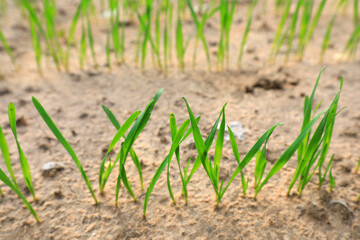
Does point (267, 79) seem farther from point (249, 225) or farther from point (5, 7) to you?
point (5, 7)

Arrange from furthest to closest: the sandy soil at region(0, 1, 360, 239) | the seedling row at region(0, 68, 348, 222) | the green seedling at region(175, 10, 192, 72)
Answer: the green seedling at region(175, 10, 192, 72), the sandy soil at region(0, 1, 360, 239), the seedling row at region(0, 68, 348, 222)

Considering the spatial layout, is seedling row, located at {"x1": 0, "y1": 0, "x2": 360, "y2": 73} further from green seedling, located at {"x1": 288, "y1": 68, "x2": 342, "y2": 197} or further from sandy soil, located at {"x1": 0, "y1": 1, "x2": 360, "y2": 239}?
green seedling, located at {"x1": 288, "y1": 68, "x2": 342, "y2": 197}

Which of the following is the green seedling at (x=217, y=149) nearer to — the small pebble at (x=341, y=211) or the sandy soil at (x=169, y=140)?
the sandy soil at (x=169, y=140)

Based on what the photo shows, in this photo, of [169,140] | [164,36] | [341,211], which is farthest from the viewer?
[164,36]

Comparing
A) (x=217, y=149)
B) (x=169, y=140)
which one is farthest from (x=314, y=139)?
(x=169, y=140)

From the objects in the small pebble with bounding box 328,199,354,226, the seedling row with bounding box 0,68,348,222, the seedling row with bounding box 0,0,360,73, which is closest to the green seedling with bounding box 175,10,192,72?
the seedling row with bounding box 0,0,360,73

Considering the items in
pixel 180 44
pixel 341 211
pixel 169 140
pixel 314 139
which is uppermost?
pixel 180 44

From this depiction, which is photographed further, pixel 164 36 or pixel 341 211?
pixel 164 36

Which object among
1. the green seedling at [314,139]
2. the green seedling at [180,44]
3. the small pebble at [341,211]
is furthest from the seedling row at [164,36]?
the small pebble at [341,211]

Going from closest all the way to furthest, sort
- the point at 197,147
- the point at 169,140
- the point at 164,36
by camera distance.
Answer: the point at 197,147 → the point at 169,140 → the point at 164,36

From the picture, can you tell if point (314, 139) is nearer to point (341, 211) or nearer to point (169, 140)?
point (341, 211)

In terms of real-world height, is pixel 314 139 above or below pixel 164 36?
below
